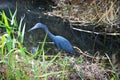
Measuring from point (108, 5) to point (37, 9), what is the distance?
1428mm

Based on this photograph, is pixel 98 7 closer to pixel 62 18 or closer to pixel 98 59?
pixel 62 18

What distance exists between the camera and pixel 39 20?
5.82 metres

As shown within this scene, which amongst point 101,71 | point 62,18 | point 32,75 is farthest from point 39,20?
point 32,75

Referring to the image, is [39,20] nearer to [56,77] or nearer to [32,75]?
[56,77]

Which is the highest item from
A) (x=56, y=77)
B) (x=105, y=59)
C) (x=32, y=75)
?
(x=32, y=75)

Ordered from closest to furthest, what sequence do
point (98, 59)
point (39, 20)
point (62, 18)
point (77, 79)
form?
point (77, 79), point (98, 59), point (39, 20), point (62, 18)

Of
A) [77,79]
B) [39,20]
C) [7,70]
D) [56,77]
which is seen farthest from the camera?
[39,20]

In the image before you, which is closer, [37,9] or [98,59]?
[98,59]

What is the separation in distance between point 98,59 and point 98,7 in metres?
2.09

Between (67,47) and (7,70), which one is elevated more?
(7,70)

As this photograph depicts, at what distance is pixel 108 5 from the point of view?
606cm

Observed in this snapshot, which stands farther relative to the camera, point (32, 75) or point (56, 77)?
point (56, 77)

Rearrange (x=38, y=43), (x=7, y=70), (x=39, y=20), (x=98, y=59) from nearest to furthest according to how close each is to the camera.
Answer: (x=7, y=70), (x=98, y=59), (x=38, y=43), (x=39, y=20)

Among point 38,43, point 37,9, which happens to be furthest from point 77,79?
point 37,9
